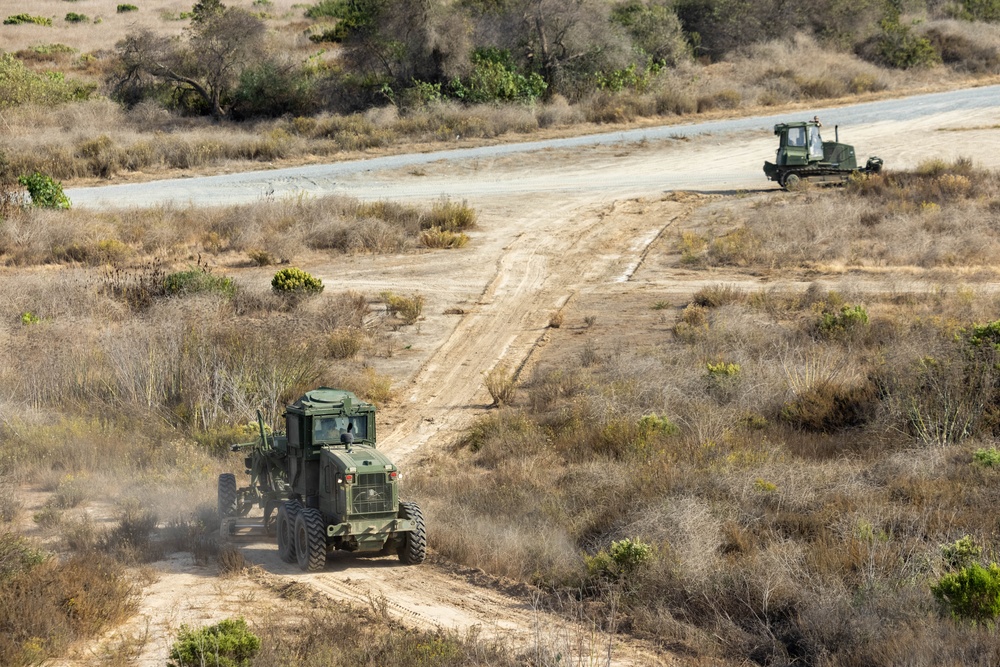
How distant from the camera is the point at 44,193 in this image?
97.0 ft

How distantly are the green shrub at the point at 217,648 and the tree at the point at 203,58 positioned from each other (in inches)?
1560

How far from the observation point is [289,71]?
4616 centimetres

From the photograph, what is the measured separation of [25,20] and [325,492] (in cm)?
6608

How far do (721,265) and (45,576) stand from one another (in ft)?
60.6

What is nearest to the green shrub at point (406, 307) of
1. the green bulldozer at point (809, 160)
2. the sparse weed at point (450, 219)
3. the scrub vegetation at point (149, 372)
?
the scrub vegetation at point (149, 372)

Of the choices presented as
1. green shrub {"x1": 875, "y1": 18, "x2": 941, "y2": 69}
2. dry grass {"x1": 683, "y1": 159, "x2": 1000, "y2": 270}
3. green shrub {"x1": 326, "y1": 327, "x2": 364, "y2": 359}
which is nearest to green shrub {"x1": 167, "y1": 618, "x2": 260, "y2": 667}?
green shrub {"x1": 326, "y1": 327, "x2": 364, "y2": 359}

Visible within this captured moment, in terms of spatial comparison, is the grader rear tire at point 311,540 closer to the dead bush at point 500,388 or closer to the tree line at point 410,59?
the dead bush at point 500,388

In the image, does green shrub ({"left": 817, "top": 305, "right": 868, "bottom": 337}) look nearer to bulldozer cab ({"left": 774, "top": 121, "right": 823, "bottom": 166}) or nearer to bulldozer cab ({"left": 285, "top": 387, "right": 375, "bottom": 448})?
bulldozer cab ({"left": 285, "top": 387, "right": 375, "bottom": 448})

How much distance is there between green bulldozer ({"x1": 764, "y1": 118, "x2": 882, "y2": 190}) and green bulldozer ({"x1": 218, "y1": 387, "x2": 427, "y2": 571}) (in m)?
22.4

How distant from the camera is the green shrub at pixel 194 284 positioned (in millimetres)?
22000

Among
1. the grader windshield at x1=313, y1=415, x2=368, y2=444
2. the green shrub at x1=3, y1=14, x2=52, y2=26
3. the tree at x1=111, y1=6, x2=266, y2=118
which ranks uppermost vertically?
the green shrub at x1=3, y1=14, x2=52, y2=26

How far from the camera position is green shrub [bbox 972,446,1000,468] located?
1209 cm

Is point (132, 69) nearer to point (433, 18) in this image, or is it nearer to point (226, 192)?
point (433, 18)

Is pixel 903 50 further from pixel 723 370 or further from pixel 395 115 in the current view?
pixel 723 370
